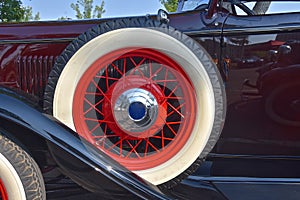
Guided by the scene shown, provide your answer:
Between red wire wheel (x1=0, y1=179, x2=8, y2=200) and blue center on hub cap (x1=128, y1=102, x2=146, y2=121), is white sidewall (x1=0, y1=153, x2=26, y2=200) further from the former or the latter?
blue center on hub cap (x1=128, y1=102, x2=146, y2=121)

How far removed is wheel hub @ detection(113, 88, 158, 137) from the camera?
1595 mm

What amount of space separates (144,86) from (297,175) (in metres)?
0.90

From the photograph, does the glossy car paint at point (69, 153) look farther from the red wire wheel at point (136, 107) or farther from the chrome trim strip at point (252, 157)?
the chrome trim strip at point (252, 157)

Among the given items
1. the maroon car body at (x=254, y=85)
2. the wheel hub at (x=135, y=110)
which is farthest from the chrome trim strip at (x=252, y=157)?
the wheel hub at (x=135, y=110)

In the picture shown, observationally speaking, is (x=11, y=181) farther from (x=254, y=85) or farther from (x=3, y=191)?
(x=254, y=85)

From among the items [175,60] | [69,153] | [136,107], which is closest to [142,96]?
[136,107]

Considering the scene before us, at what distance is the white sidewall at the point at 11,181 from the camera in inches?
52.2

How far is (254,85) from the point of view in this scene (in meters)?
1.78

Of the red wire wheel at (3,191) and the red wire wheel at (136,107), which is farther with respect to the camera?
the red wire wheel at (136,107)

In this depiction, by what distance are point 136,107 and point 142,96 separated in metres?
0.06

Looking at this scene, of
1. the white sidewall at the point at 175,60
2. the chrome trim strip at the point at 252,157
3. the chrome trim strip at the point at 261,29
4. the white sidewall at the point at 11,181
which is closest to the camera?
the white sidewall at the point at 11,181

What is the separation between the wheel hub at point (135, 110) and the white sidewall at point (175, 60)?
200mm

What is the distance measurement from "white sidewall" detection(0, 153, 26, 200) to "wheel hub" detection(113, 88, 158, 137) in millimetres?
513

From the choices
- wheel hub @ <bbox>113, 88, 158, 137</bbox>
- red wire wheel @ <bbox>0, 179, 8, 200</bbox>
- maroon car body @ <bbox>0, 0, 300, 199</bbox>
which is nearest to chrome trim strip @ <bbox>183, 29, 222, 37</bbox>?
maroon car body @ <bbox>0, 0, 300, 199</bbox>
